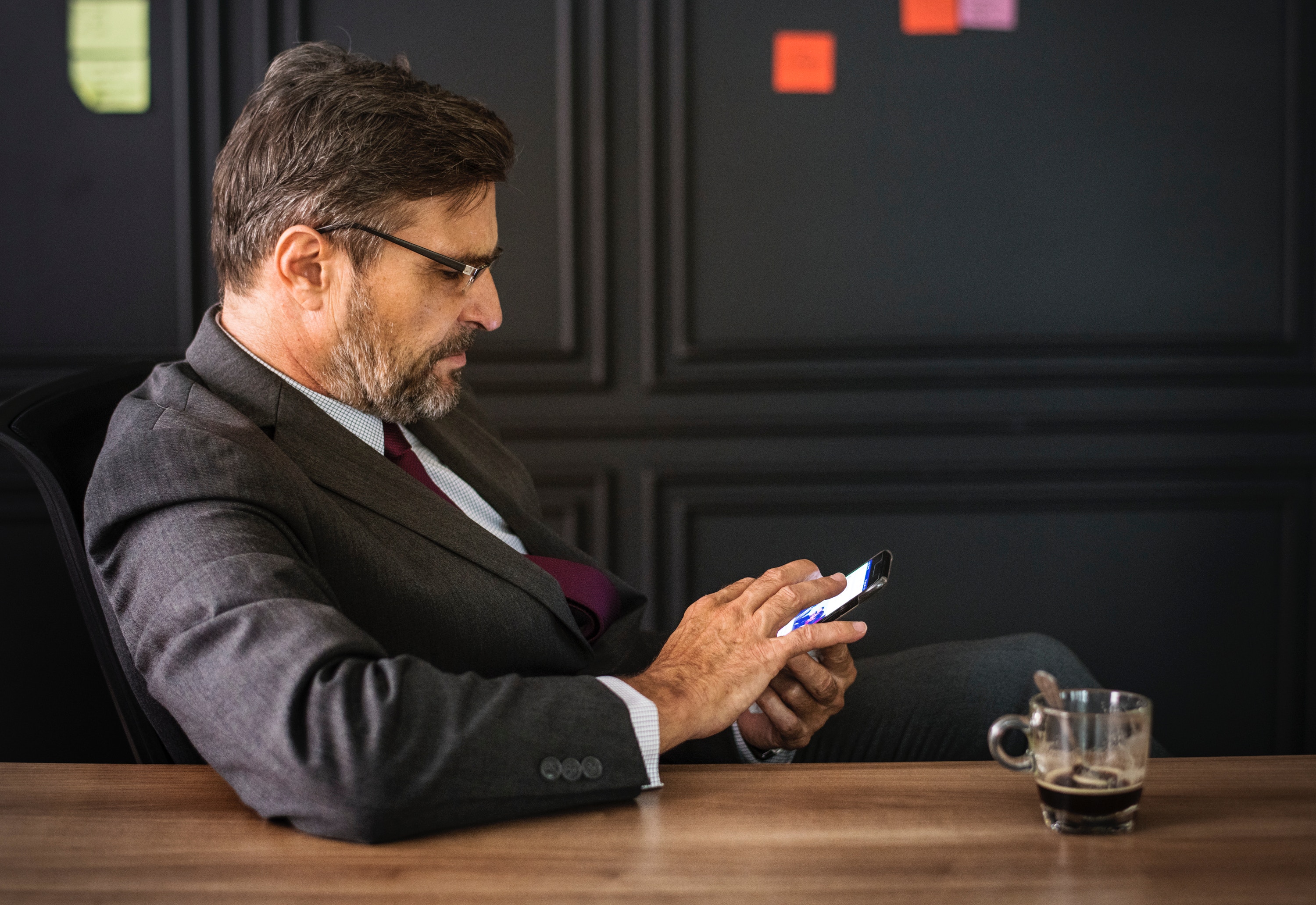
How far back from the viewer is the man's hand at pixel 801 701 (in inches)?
48.5

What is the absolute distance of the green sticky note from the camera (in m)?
2.06

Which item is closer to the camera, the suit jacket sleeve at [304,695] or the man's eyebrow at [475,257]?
the suit jacket sleeve at [304,695]

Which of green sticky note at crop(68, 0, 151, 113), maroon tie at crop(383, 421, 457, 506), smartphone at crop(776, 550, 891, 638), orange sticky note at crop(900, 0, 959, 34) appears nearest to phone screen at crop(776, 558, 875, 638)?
smartphone at crop(776, 550, 891, 638)

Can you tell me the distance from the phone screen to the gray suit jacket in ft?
0.89

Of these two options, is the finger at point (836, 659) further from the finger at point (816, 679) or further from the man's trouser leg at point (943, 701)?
the man's trouser leg at point (943, 701)

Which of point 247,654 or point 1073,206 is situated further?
point 1073,206

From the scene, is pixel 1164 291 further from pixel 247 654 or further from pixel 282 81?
pixel 247 654

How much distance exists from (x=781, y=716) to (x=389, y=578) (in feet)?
1.60

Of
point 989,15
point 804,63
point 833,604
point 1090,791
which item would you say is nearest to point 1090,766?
point 1090,791

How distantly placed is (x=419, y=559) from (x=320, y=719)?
0.36 metres

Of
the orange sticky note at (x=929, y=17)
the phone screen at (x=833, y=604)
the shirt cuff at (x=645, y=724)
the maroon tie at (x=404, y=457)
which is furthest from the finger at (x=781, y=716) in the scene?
the orange sticky note at (x=929, y=17)

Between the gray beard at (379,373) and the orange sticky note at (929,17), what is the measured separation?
4.25 ft

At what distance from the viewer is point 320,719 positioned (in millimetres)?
800

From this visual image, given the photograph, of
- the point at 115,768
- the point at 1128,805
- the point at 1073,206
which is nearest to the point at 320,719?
the point at 115,768
